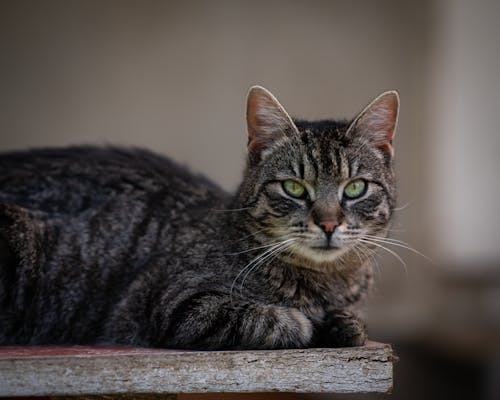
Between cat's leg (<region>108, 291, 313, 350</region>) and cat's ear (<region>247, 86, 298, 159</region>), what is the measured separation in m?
0.67

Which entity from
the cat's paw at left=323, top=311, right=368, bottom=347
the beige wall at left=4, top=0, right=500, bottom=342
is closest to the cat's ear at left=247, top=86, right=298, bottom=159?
the cat's paw at left=323, top=311, right=368, bottom=347

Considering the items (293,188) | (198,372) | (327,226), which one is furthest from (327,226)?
(198,372)

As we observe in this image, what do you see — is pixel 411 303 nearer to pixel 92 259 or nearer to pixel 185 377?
pixel 92 259

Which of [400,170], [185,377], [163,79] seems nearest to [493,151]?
[400,170]

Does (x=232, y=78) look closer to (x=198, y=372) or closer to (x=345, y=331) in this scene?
(x=345, y=331)

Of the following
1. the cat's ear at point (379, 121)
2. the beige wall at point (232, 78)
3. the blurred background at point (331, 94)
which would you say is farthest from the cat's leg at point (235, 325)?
the blurred background at point (331, 94)

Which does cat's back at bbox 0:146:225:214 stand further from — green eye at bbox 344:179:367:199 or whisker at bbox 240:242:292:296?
green eye at bbox 344:179:367:199

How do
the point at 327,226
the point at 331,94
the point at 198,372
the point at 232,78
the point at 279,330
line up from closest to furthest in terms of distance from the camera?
the point at 198,372 → the point at 279,330 → the point at 327,226 → the point at 232,78 → the point at 331,94

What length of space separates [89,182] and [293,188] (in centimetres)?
100

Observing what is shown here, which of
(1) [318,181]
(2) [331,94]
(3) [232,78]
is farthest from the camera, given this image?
(2) [331,94]

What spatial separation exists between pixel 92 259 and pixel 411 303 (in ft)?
15.2

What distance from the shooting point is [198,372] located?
2.96 m

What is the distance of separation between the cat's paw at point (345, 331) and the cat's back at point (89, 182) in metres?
0.96

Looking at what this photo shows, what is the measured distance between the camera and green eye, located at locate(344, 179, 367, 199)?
11.7 ft
